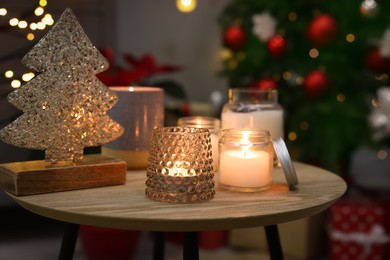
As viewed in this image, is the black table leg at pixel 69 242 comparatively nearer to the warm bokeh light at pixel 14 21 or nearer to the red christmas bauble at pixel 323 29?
the warm bokeh light at pixel 14 21

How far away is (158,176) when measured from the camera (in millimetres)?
968

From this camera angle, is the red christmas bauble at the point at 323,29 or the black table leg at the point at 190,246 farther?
the red christmas bauble at the point at 323,29

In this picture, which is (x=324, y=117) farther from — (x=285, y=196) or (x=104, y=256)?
(x=285, y=196)

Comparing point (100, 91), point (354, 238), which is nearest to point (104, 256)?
point (354, 238)

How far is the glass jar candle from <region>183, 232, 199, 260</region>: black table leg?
37 cm

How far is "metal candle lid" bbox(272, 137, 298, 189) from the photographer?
1047mm

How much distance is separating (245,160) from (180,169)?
0.13 meters

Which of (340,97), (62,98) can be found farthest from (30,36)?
(340,97)

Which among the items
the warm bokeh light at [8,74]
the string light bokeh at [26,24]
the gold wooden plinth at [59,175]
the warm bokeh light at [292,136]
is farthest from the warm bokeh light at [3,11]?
the warm bokeh light at [292,136]

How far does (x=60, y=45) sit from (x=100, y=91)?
106 millimetres

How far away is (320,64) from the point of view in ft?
6.73

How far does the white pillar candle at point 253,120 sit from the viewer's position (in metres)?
1.24

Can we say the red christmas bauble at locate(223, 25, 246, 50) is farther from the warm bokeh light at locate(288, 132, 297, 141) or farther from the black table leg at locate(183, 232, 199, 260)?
the black table leg at locate(183, 232, 199, 260)

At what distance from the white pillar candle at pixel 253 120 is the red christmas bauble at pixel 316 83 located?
725 millimetres
